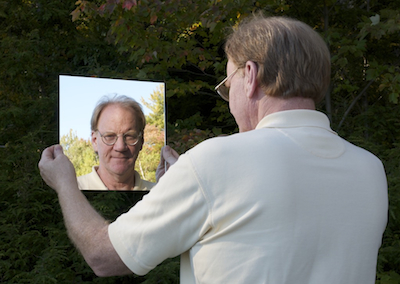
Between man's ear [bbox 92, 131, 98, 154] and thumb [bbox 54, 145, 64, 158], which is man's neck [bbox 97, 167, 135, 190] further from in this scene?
thumb [bbox 54, 145, 64, 158]

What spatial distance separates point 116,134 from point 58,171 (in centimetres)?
69

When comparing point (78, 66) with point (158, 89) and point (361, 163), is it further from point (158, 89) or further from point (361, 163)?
point (361, 163)

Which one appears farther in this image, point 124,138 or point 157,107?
point 157,107

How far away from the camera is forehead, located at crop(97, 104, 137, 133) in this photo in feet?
7.36

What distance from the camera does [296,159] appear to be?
3.91 feet

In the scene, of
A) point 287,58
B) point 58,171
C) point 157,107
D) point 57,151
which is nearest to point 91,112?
point 157,107

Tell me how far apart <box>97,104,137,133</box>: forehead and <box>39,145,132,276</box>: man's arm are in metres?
0.73

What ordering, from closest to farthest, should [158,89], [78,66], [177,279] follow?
1. [158,89]
2. [177,279]
3. [78,66]

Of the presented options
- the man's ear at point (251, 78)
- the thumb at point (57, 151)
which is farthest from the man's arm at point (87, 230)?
the man's ear at point (251, 78)

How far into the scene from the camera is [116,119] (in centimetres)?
225

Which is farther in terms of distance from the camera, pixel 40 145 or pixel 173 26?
pixel 173 26

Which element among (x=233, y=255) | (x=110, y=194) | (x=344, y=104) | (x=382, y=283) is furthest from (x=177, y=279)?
(x=233, y=255)

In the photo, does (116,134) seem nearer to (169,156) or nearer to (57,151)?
(169,156)

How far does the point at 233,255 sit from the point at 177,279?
9.96 feet
